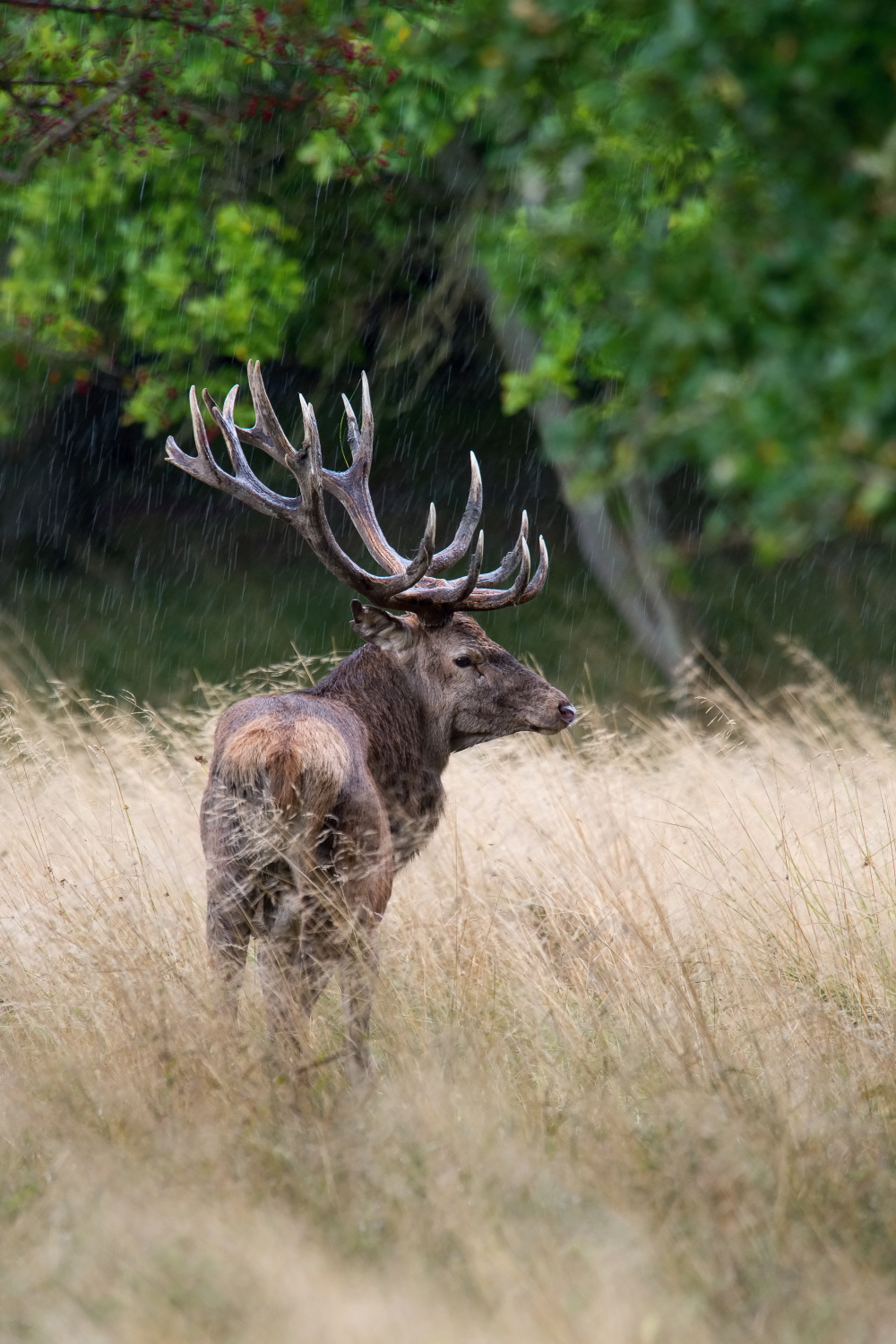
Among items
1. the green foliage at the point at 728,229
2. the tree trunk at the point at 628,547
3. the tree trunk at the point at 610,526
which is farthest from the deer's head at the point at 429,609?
the tree trunk at the point at 628,547

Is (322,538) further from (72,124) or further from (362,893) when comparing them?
(72,124)

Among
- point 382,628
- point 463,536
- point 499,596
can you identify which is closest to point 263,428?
point 463,536

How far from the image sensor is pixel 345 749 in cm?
447

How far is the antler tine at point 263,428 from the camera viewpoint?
5180 mm

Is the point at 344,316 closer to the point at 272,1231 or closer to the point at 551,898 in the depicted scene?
the point at 551,898

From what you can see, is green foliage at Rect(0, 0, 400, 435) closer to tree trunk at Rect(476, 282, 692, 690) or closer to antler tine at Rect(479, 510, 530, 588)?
tree trunk at Rect(476, 282, 692, 690)

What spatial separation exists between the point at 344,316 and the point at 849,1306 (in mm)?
10646

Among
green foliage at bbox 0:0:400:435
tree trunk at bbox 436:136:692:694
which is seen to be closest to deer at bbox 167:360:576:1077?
green foliage at bbox 0:0:400:435

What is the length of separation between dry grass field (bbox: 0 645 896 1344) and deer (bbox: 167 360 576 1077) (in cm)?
23

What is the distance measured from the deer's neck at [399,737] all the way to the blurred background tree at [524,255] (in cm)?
94

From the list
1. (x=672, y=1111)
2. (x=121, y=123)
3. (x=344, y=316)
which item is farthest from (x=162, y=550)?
(x=672, y=1111)

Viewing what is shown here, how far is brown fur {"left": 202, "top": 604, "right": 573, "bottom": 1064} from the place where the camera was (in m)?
4.14

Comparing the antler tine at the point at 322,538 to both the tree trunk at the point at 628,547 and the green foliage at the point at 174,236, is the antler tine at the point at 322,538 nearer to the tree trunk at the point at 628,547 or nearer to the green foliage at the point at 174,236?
the green foliage at the point at 174,236

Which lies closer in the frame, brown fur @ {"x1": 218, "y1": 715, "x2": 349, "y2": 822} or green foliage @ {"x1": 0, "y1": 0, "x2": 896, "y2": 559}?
green foliage @ {"x1": 0, "y1": 0, "x2": 896, "y2": 559}
